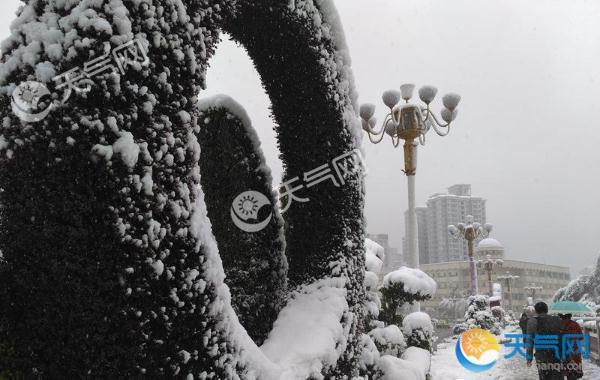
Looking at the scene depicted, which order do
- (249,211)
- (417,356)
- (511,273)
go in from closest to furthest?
(249,211) < (417,356) < (511,273)

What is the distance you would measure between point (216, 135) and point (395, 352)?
359 cm

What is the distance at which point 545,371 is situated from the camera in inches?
223

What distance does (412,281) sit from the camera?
659 cm

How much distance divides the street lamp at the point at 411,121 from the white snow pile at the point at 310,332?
8.17 meters

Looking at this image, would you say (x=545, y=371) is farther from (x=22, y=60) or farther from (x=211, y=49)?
(x=22, y=60)

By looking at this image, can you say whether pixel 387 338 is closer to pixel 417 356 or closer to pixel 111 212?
pixel 417 356

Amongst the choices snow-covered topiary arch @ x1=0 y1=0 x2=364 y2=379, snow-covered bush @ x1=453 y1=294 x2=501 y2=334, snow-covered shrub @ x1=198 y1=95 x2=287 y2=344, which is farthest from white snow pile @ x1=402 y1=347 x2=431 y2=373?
snow-covered bush @ x1=453 y1=294 x2=501 y2=334

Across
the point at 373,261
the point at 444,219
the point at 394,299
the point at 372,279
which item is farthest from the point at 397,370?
the point at 444,219

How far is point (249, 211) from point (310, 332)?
102 centimetres

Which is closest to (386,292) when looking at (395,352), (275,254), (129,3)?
(395,352)

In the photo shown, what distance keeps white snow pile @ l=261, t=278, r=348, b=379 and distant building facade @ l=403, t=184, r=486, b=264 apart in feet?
135

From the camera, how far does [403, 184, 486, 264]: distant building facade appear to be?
4434 centimetres

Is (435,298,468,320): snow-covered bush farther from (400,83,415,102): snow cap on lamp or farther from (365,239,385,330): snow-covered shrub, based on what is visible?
(365,239,385,330): snow-covered shrub

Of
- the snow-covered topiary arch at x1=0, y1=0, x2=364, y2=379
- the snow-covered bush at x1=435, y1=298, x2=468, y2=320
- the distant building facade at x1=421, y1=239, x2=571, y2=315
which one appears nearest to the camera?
the snow-covered topiary arch at x1=0, y1=0, x2=364, y2=379
